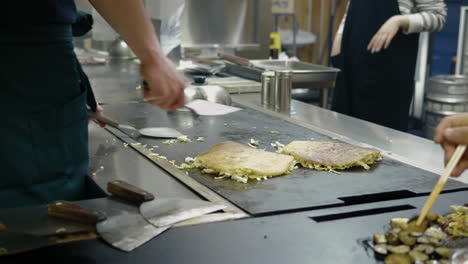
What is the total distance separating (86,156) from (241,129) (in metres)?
0.67

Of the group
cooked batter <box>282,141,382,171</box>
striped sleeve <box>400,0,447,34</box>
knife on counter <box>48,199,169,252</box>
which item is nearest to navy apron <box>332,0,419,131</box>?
striped sleeve <box>400,0,447,34</box>

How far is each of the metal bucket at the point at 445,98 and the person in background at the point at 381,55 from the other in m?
1.78

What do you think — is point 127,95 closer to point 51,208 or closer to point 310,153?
point 310,153

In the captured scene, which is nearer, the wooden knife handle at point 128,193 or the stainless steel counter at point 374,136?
the wooden knife handle at point 128,193

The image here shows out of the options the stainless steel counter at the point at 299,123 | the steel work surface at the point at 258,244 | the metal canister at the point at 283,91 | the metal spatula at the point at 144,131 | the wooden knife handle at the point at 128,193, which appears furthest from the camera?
the metal canister at the point at 283,91

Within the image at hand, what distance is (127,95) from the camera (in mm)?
2703

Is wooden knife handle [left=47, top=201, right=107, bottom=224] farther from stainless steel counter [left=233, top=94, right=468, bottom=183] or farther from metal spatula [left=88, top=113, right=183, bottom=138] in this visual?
stainless steel counter [left=233, top=94, right=468, bottom=183]

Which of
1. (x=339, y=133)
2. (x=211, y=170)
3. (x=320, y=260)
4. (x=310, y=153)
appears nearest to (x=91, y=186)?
(x=211, y=170)

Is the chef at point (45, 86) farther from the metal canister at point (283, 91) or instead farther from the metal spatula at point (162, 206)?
the metal canister at point (283, 91)

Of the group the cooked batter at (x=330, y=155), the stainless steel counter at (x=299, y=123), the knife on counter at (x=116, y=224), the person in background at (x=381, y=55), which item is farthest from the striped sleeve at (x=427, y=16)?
the knife on counter at (x=116, y=224)

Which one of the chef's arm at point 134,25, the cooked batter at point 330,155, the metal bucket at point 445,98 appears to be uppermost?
the chef's arm at point 134,25

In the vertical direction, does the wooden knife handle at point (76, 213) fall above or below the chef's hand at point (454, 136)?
below

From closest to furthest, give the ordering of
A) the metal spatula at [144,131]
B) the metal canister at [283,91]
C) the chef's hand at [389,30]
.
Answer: the metal spatula at [144,131] → the metal canister at [283,91] → the chef's hand at [389,30]

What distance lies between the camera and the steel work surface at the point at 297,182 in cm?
126
